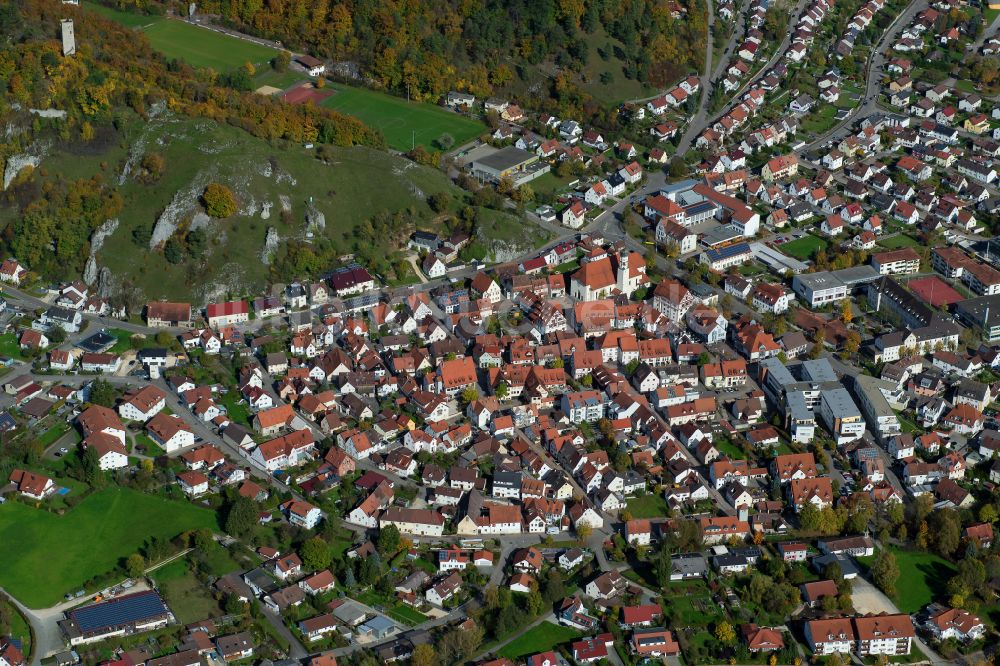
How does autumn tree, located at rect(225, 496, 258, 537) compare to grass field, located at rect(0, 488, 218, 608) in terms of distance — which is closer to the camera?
grass field, located at rect(0, 488, 218, 608)

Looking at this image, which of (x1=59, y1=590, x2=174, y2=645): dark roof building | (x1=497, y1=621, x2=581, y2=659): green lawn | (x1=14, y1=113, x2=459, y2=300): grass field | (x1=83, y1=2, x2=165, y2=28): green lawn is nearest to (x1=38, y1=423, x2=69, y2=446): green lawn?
(x1=14, y1=113, x2=459, y2=300): grass field

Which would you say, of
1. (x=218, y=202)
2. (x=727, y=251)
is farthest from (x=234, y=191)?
(x=727, y=251)

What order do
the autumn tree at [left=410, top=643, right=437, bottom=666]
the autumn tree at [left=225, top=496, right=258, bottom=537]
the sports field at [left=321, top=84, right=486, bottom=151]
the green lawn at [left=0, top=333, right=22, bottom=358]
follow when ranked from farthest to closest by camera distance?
the sports field at [left=321, top=84, right=486, bottom=151] < the green lawn at [left=0, top=333, right=22, bottom=358] < the autumn tree at [left=225, top=496, right=258, bottom=537] < the autumn tree at [left=410, top=643, right=437, bottom=666]

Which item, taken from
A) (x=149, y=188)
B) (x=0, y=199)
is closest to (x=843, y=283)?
(x=149, y=188)

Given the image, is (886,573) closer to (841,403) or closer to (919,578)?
(919,578)

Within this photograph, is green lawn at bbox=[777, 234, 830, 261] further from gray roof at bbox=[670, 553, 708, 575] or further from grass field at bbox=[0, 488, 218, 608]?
grass field at bbox=[0, 488, 218, 608]

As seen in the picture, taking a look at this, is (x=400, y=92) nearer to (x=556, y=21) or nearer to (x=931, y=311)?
(x=556, y=21)

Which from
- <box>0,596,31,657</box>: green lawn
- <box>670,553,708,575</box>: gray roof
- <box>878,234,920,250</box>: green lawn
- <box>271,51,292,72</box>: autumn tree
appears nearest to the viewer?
<box>0,596,31,657</box>: green lawn
